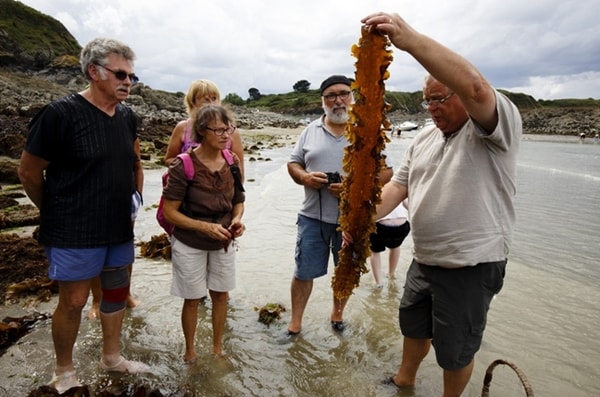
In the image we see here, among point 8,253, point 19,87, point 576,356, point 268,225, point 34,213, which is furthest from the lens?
point 19,87

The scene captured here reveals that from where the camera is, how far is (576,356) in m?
4.34

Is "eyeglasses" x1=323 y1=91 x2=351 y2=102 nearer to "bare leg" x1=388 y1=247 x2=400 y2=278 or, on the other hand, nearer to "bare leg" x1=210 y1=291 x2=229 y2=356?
"bare leg" x1=210 y1=291 x2=229 y2=356

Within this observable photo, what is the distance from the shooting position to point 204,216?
11.2ft

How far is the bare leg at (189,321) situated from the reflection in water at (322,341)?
15 centimetres

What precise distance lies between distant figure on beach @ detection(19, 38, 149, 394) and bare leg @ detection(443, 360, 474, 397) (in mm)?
2959

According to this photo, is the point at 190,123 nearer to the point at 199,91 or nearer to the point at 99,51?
the point at 199,91

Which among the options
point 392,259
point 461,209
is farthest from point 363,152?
point 392,259

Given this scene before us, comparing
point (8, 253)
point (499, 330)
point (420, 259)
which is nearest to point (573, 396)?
point (499, 330)

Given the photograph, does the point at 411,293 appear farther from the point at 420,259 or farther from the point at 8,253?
the point at 8,253

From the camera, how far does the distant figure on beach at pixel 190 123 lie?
4191 mm

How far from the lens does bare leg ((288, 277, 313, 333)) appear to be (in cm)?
436

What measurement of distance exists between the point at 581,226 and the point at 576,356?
7.47m

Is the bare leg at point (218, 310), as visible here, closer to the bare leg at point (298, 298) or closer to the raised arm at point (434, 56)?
the bare leg at point (298, 298)

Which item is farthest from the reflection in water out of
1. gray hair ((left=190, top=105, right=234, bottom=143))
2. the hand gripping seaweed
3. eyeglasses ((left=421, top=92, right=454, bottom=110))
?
eyeglasses ((left=421, top=92, right=454, bottom=110))
